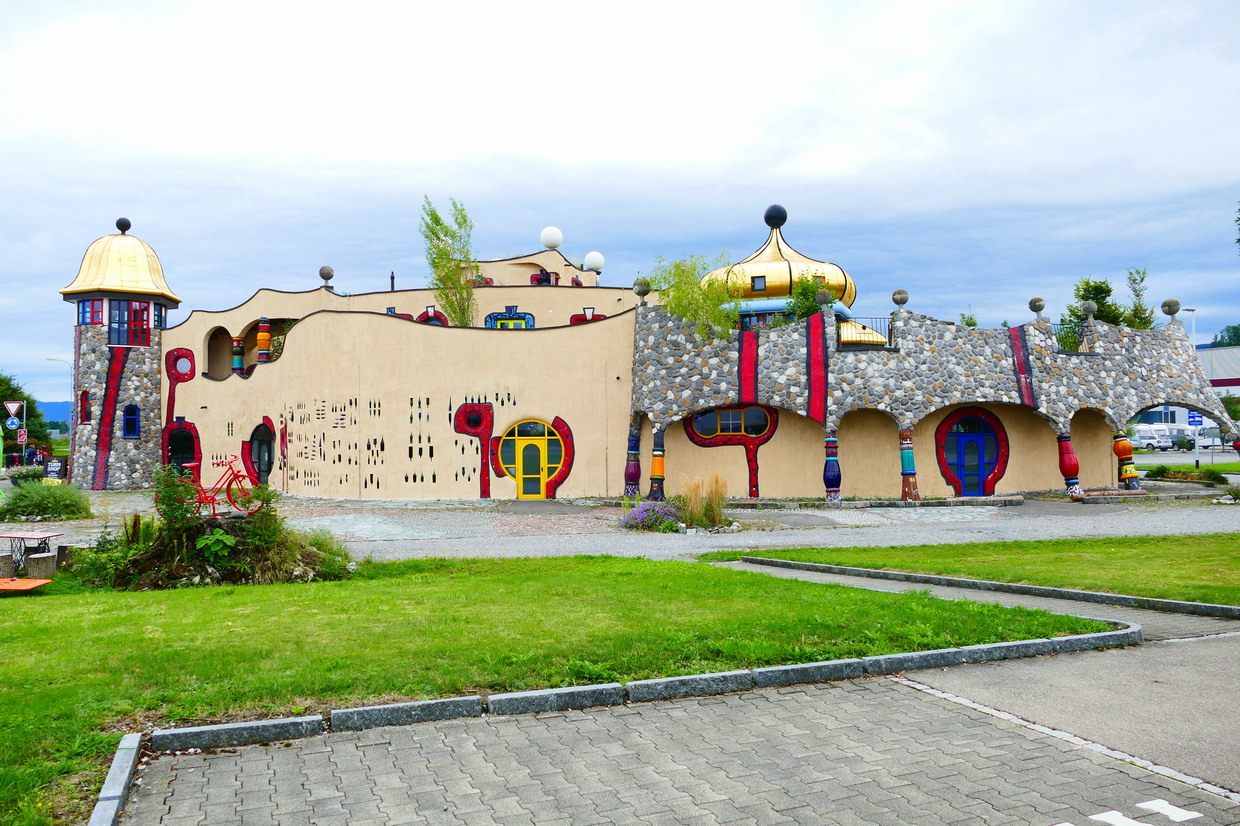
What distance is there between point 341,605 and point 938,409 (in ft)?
71.1

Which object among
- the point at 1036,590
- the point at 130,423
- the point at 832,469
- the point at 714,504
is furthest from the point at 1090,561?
the point at 130,423

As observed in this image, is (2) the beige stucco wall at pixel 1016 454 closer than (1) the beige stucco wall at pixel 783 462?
No

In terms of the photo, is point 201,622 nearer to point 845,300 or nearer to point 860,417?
point 860,417

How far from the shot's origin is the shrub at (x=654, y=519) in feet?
62.4

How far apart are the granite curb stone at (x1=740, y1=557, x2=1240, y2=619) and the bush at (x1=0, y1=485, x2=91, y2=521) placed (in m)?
17.9

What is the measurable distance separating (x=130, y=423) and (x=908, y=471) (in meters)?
29.7

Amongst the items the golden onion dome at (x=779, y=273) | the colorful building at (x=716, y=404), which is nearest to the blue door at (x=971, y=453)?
the colorful building at (x=716, y=404)

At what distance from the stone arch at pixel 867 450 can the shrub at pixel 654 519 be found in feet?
30.3

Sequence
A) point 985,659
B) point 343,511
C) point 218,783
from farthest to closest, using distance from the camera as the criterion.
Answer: point 343,511
point 985,659
point 218,783

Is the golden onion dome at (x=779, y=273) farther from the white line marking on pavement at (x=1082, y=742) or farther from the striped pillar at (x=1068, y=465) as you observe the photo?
the white line marking on pavement at (x=1082, y=742)

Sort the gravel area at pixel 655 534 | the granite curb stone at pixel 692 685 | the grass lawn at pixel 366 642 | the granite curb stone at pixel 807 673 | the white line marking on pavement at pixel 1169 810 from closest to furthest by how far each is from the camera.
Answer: the white line marking on pavement at pixel 1169 810, the grass lawn at pixel 366 642, the granite curb stone at pixel 692 685, the granite curb stone at pixel 807 673, the gravel area at pixel 655 534

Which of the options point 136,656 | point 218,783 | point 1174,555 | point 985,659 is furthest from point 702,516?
point 218,783

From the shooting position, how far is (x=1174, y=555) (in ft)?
43.9

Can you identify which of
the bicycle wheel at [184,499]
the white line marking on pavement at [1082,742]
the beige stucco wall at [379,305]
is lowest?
the white line marking on pavement at [1082,742]
